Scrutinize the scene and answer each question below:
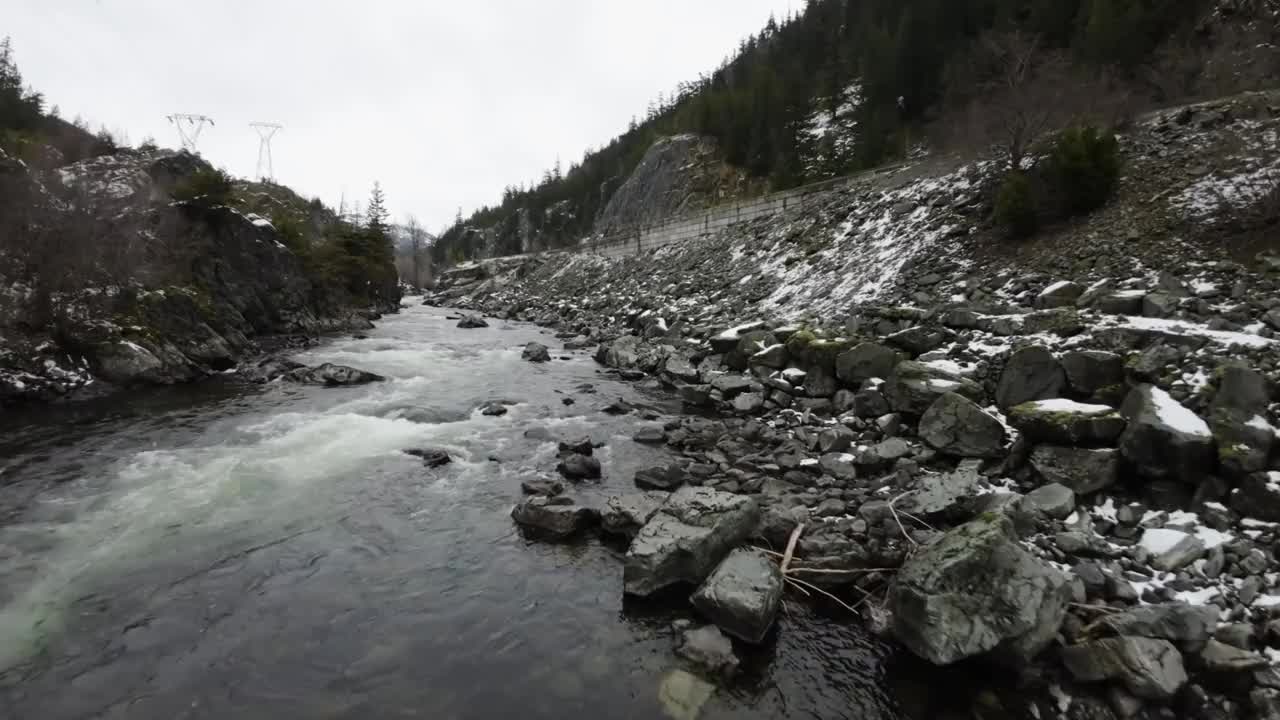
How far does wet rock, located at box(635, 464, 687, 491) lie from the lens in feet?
32.1

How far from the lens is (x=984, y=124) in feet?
65.1

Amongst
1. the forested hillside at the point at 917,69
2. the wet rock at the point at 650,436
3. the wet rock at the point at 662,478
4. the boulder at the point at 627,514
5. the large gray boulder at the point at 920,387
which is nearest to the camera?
Result: the boulder at the point at 627,514

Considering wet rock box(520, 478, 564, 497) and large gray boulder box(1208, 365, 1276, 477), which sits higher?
large gray boulder box(1208, 365, 1276, 477)

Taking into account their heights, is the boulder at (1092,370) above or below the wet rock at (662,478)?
above

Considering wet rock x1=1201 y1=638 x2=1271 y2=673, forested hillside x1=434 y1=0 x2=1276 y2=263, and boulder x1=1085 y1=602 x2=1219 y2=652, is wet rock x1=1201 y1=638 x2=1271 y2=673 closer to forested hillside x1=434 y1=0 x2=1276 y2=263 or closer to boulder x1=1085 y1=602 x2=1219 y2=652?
boulder x1=1085 y1=602 x2=1219 y2=652

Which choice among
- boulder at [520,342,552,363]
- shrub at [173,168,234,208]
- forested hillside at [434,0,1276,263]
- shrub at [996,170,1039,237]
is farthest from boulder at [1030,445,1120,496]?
shrub at [173,168,234,208]

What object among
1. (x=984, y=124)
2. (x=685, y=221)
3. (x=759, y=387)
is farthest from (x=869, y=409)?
(x=685, y=221)

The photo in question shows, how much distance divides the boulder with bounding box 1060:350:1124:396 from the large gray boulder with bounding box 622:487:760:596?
243 inches

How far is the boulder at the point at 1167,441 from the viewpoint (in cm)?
651

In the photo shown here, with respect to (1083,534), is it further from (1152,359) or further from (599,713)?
(599,713)

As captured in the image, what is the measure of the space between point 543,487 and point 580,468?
1.02 meters

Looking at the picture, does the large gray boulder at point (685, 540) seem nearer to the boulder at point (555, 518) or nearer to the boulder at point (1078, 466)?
the boulder at point (555, 518)

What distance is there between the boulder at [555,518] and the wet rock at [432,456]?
10.5 ft

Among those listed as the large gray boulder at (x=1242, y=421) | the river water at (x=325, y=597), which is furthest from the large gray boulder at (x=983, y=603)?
the large gray boulder at (x=1242, y=421)
